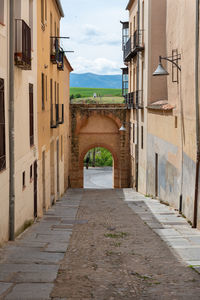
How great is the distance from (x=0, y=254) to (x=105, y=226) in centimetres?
488

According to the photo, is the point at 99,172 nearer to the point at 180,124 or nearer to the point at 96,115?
the point at 96,115

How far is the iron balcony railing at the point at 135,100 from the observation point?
2441 cm

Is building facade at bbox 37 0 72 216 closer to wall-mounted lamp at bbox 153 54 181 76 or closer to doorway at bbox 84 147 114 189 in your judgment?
wall-mounted lamp at bbox 153 54 181 76

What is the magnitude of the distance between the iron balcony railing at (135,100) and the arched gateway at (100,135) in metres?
1.87

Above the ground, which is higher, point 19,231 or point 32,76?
point 32,76

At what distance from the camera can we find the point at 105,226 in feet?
42.6

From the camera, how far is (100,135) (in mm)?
31781

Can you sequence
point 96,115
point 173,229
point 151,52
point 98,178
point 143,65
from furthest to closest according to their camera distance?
1. point 98,178
2. point 96,115
3. point 143,65
4. point 151,52
5. point 173,229

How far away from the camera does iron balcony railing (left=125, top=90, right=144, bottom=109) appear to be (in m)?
24.4

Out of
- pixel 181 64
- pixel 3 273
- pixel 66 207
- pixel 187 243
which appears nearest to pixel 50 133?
pixel 66 207

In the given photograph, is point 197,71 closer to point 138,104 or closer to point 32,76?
point 32,76

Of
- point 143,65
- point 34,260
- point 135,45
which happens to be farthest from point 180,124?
point 135,45

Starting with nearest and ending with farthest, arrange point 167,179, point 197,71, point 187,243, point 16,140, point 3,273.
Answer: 1. point 3,273
2. point 187,243
3. point 16,140
4. point 197,71
5. point 167,179

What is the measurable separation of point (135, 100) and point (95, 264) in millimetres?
18714
